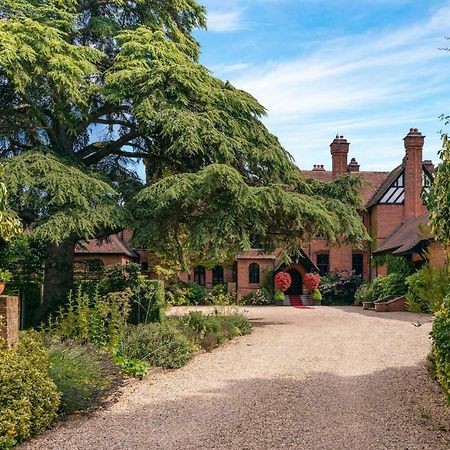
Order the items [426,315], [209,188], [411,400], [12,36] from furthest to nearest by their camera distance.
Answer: [426,315]
[209,188]
[12,36]
[411,400]

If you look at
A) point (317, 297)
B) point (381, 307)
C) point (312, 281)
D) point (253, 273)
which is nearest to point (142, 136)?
point (381, 307)

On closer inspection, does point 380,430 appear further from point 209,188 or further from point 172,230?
point 172,230

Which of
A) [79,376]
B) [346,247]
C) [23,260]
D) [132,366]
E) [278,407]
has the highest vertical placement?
[346,247]

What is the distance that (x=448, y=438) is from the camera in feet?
19.1

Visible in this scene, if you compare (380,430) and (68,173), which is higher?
(68,173)

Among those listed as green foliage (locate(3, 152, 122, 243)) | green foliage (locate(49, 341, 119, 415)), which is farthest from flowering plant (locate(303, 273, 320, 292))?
green foliage (locate(49, 341, 119, 415))

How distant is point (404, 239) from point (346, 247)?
23.0 feet

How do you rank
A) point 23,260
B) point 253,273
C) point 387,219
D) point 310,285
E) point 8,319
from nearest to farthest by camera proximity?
point 8,319, point 23,260, point 310,285, point 387,219, point 253,273

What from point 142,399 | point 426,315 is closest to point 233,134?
point 142,399

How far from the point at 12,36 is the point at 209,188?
236 inches

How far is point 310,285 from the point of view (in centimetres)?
3212

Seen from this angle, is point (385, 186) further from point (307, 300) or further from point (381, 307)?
point (381, 307)

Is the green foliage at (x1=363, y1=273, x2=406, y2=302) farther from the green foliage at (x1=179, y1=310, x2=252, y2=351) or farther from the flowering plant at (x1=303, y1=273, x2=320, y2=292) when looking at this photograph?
the green foliage at (x1=179, y1=310, x2=252, y2=351)

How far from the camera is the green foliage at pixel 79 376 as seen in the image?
7.13 m
